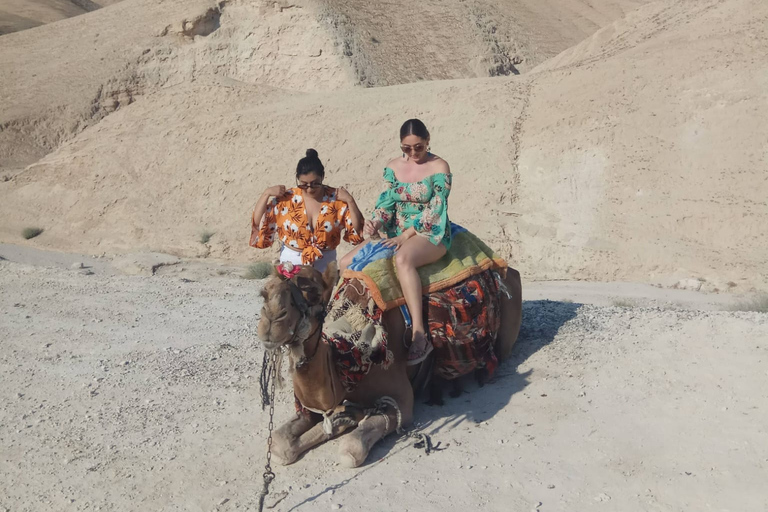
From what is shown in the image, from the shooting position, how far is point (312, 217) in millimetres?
6457

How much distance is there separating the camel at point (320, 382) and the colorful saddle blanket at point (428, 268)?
157mm

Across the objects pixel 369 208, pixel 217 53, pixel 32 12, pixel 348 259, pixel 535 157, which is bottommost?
pixel 369 208

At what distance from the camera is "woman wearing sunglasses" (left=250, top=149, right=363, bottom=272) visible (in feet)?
20.8

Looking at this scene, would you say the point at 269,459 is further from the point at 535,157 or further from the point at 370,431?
the point at 535,157

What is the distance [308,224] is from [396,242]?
39.9 inches

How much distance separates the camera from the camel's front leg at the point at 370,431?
4758mm

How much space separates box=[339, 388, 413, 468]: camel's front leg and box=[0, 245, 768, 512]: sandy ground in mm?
91

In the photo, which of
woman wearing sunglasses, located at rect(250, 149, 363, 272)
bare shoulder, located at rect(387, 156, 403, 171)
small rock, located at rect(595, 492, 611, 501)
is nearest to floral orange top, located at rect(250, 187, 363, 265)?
woman wearing sunglasses, located at rect(250, 149, 363, 272)

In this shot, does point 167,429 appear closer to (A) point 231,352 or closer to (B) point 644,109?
(A) point 231,352

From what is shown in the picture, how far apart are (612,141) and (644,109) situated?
0.97 metres

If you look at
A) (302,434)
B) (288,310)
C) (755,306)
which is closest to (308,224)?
(302,434)

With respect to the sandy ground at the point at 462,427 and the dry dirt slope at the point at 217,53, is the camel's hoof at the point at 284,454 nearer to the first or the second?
the sandy ground at the point at 462,427

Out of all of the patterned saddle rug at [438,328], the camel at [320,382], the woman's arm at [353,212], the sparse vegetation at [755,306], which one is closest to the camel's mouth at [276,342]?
the camel at [320,382]

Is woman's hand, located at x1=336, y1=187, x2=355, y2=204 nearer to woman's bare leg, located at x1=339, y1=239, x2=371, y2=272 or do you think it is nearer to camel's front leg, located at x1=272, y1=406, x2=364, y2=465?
woman's bare leg, located at x1=339, y1=239, x2=371, y2=272
